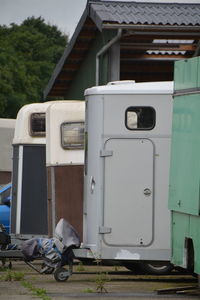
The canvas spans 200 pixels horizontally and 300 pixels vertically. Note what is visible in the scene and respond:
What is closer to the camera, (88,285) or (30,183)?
(88,285)

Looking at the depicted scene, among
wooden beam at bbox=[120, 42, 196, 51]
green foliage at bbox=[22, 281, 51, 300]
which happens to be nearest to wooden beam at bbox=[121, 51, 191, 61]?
wooden beam at bbox=[120, 42, 196, 51]

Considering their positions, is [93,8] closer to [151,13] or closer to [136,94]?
[151,13]

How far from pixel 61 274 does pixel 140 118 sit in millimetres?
2403

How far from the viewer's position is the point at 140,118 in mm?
15312

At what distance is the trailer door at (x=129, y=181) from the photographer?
1528 centimetres

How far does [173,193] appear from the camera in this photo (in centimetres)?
1359

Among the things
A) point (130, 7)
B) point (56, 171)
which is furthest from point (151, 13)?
point (56, 171)

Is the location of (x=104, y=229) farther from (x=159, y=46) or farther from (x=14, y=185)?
(x=159, y=46)

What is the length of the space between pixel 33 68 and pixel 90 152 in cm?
7206

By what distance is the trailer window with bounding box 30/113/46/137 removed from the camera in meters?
18.6

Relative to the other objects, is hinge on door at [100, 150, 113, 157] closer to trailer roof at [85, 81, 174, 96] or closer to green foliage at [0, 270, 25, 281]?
trailer roof at [85, 81, 174, 96]

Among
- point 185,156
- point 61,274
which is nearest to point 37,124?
point 61,274

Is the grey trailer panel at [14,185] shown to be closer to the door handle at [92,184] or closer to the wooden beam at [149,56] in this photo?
the door handle at [92,184]

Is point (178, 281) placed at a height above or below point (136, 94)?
below
